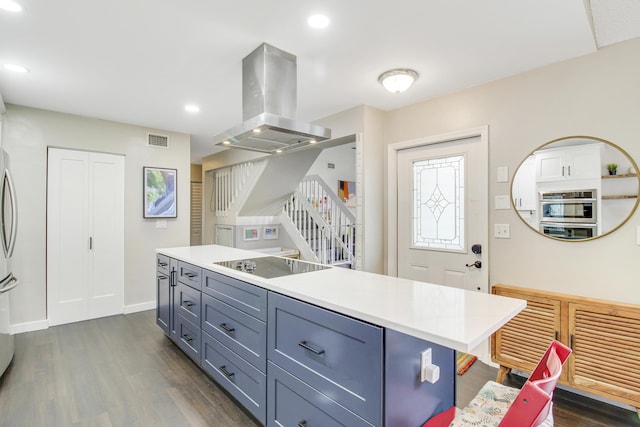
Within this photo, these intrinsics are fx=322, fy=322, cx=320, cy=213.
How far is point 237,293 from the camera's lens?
2.10 m

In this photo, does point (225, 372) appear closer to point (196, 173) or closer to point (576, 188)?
point (576, 188)

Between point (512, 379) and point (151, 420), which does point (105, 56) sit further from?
point (512, 379)

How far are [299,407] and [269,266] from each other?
1.05 meters

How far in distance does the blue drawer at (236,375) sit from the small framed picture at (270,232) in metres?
3.96

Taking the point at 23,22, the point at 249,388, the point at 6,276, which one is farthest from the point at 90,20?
the point at 249,388

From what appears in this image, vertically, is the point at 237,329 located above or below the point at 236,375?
above

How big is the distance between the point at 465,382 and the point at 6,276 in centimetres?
378

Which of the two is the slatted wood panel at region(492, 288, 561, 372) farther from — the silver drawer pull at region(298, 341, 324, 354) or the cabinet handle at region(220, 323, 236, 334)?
the cabinet handle at region(220, 323, 236, 334)

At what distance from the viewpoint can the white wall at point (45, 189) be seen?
3.60 m

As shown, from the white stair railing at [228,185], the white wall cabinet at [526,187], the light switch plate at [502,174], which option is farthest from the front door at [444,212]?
the white stair railing at [228,185]

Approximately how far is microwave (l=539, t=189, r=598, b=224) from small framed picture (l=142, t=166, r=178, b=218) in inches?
176

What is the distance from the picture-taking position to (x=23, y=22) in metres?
2.05

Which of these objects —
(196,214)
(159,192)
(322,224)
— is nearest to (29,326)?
(159,192)

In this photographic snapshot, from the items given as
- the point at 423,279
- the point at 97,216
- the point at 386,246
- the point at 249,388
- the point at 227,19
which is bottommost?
the point at 249,388
